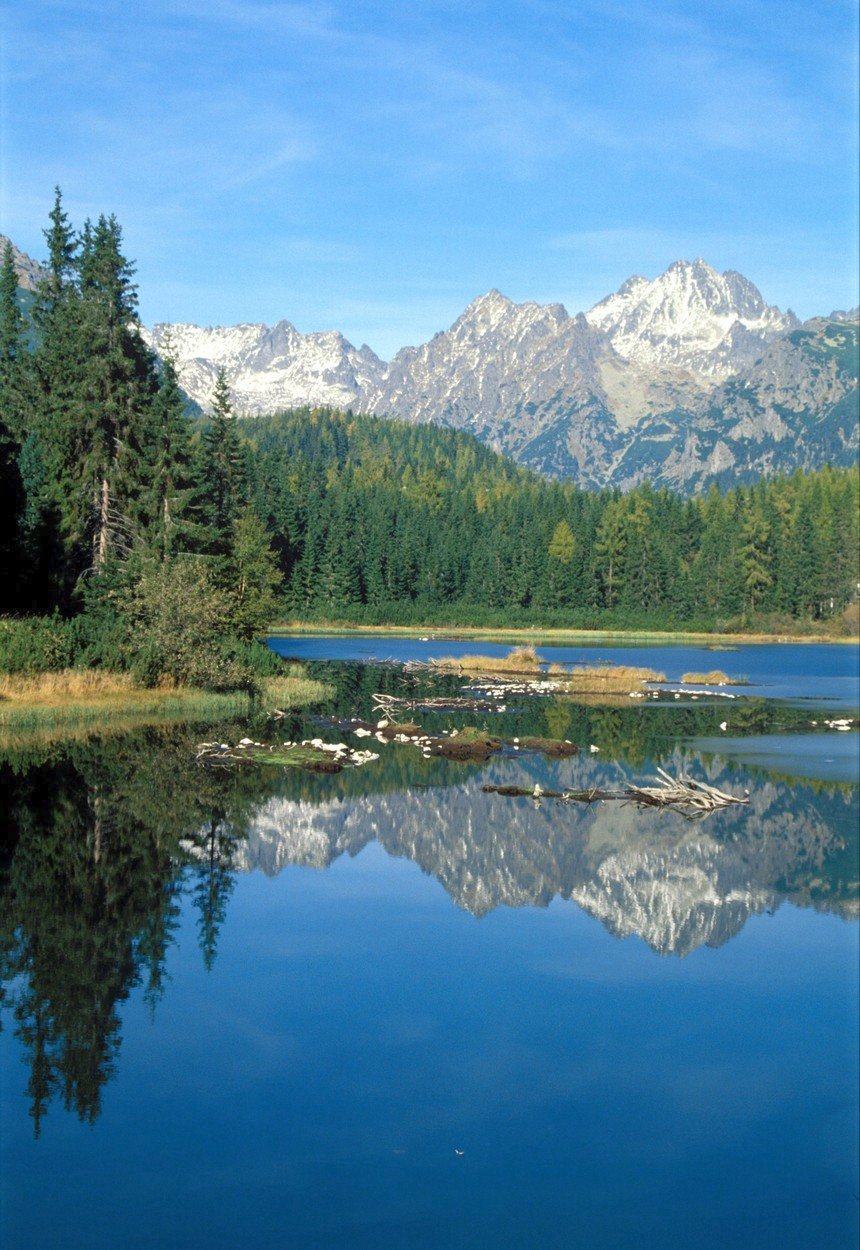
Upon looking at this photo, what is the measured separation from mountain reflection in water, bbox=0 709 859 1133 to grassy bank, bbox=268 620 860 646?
100m

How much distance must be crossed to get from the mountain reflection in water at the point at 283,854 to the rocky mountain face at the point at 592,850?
0.06m

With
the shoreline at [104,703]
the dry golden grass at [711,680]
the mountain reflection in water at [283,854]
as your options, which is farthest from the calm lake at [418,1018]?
the dry golden grass at [711,680]

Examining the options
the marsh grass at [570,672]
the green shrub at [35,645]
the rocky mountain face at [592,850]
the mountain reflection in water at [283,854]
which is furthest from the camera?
the marsh grass at [570,672]

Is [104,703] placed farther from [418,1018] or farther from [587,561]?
[587,561]

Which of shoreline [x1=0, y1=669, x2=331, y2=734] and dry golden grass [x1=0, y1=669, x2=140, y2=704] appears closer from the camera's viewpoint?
shoreline [x1=0, y1=669, x2=331, y2=734]

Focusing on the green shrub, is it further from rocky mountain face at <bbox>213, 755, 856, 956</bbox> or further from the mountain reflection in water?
rocky mountain face at <bbox>213, 755, 856, 956</bbox>

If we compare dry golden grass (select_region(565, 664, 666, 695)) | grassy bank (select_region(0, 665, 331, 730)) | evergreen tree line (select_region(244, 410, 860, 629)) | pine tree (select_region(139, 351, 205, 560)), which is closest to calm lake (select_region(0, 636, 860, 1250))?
grassy bank (select_region(0, 665, 331, 730))

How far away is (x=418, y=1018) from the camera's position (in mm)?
17125

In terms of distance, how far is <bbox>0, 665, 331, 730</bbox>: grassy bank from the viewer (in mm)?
45750

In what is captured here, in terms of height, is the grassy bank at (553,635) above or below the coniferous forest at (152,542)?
below

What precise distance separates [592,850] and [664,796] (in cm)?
585

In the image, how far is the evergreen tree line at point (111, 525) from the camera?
5319 centimetres

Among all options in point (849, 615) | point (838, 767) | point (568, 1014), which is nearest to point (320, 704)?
point (838, 767)

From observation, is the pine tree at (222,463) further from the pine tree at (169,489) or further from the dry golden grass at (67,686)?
the dry golden grass at (67,686)
